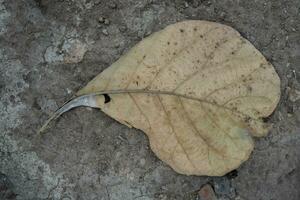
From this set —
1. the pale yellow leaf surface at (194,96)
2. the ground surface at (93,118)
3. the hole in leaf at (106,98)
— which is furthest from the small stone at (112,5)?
the hole in leaf at (106,98)

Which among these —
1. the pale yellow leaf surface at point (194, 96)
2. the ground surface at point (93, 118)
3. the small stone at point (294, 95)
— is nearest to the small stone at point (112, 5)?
the ground surface at point (93, 118)

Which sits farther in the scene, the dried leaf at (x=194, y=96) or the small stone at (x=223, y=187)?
the small stone at (x=223, y=187)

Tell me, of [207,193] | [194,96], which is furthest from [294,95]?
[207,193]

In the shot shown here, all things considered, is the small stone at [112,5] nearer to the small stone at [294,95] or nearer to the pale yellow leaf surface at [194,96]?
the pale yellow leaf surface at [194,96]

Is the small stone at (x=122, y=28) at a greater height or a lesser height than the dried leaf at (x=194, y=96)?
greater

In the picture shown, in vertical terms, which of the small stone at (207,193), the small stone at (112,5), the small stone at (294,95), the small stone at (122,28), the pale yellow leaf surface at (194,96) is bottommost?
the small stone at (207,193)

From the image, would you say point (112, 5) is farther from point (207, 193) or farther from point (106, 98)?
point (207, 193)

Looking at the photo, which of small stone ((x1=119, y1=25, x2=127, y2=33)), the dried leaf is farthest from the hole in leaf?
small stone ((x1=119, y1=25, x2=127, y2=33))

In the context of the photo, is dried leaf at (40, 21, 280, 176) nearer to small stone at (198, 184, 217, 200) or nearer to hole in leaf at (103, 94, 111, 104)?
hole in leaf at (103, 94, 111, 104)
